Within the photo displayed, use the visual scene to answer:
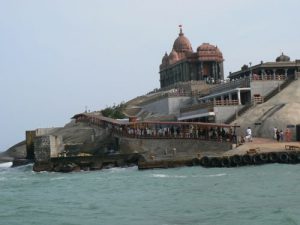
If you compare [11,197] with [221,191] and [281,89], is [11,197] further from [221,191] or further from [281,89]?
[281,89]

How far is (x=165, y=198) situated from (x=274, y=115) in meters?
26.6

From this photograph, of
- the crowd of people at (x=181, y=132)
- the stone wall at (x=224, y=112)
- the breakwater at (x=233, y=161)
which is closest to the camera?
the breakwater at (x=233, y=161)

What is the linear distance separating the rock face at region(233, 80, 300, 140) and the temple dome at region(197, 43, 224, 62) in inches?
1047

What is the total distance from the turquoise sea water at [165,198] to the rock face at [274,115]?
1144cm

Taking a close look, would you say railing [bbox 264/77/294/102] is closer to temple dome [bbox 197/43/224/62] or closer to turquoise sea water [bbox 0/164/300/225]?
turquoise sea water [bbox 0/164/300/225]

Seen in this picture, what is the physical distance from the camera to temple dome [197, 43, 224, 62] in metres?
82.8

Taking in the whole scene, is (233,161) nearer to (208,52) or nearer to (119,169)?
(119,169)

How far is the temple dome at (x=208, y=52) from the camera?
82812mm

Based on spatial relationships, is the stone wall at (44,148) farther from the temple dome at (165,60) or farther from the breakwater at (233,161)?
the temple dome at (165,60)

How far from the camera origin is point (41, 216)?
74.2ft

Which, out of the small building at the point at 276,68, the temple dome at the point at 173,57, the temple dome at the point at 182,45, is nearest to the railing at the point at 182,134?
the small building at the point at 276,68

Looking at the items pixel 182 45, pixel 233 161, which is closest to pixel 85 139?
pixel 233 161

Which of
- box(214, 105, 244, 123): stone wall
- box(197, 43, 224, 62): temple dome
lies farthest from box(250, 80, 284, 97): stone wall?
box(197, 43, 224, 62): temple dome

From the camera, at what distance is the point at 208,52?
83188mm
